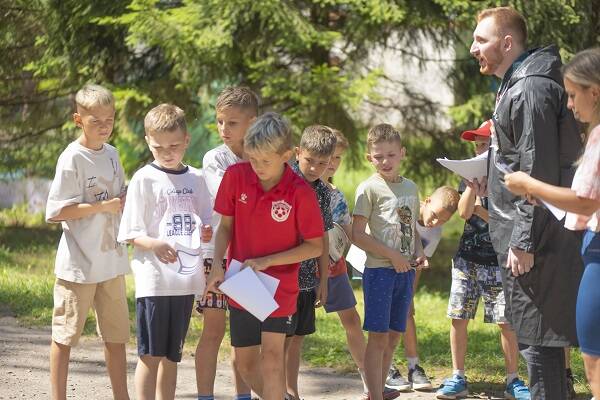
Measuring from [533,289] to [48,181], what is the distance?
1116cm

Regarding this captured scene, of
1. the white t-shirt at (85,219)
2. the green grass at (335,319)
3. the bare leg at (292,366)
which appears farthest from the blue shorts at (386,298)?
the white t-shirt at (85,219)

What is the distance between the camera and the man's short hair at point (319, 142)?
18.6 ft

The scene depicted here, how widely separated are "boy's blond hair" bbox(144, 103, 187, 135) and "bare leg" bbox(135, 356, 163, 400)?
3.94 feet

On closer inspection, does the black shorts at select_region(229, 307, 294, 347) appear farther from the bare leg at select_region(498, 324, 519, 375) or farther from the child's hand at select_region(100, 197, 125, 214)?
the bare leg at select_region(498, 324, 519, 375)

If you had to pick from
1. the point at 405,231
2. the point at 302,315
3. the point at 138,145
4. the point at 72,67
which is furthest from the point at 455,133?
the point at 302,315

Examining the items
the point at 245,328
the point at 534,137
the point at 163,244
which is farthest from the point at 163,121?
the point at 534,137

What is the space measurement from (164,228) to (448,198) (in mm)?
2262

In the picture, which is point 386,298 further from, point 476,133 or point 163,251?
point 163,251

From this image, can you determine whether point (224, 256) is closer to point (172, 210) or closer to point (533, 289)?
point (172, 210)

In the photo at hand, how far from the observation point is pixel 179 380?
6.81 m

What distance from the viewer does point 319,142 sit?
569 centimetres

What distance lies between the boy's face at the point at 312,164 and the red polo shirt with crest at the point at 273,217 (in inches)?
24.2

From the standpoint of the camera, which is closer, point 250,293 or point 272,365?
point 250,293

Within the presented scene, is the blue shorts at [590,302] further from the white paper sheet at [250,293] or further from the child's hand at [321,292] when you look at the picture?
the child's hand at [321,292]
